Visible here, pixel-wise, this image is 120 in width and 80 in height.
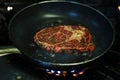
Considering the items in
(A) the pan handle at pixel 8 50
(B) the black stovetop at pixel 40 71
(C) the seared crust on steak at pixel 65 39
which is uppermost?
(C) the seared crust on steak at pixel 65 39

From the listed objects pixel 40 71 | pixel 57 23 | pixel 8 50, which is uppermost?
pixel 57 23

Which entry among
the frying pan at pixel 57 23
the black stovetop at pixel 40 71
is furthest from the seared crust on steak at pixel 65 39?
the black stovetop at pixel 40 71

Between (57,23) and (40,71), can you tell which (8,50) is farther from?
(57,23)

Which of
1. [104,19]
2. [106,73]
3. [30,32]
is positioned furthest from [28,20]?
[106,73]

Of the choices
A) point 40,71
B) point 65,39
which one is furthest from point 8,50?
point 65,39

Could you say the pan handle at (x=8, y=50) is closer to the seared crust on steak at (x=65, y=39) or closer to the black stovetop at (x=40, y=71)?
the black stovetop at (x=40, y=71)

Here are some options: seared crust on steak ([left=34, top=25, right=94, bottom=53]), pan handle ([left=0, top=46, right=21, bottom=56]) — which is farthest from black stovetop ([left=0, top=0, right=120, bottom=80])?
seared crust on steak ([left=34, top=25, right=94, bottom=53])

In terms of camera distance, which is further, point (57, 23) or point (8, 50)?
point (57, 23)

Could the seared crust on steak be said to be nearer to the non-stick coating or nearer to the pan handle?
the non-stick coating
